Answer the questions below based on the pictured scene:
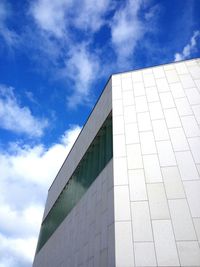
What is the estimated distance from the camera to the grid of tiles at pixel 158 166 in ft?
21.7

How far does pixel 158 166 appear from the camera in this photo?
8453 millimetres

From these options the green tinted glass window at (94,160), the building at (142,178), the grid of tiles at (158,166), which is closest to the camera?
the grid of tiles at (158,166)

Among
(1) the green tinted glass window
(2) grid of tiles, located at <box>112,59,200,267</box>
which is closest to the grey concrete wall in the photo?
(1) the green tinted glass window

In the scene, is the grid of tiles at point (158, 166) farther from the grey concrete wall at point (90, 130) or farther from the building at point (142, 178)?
the grey concrete wall at point (90, 130)

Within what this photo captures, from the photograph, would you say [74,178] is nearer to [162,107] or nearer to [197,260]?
[162,107]

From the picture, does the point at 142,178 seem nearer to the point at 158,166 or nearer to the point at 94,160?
the point at 158,166

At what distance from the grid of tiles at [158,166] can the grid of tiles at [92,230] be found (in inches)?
24.8

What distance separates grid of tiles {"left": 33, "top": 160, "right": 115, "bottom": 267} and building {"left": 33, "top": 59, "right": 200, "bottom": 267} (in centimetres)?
4

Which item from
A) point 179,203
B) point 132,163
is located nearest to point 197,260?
point 179,203

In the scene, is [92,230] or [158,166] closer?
[158,166]


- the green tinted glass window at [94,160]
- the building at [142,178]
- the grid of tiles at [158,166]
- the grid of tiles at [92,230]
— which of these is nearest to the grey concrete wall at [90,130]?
the building at [142,178]

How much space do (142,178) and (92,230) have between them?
3.36m

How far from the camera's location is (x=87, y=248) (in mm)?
9234

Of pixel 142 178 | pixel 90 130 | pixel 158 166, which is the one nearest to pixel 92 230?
pixel 142 178
